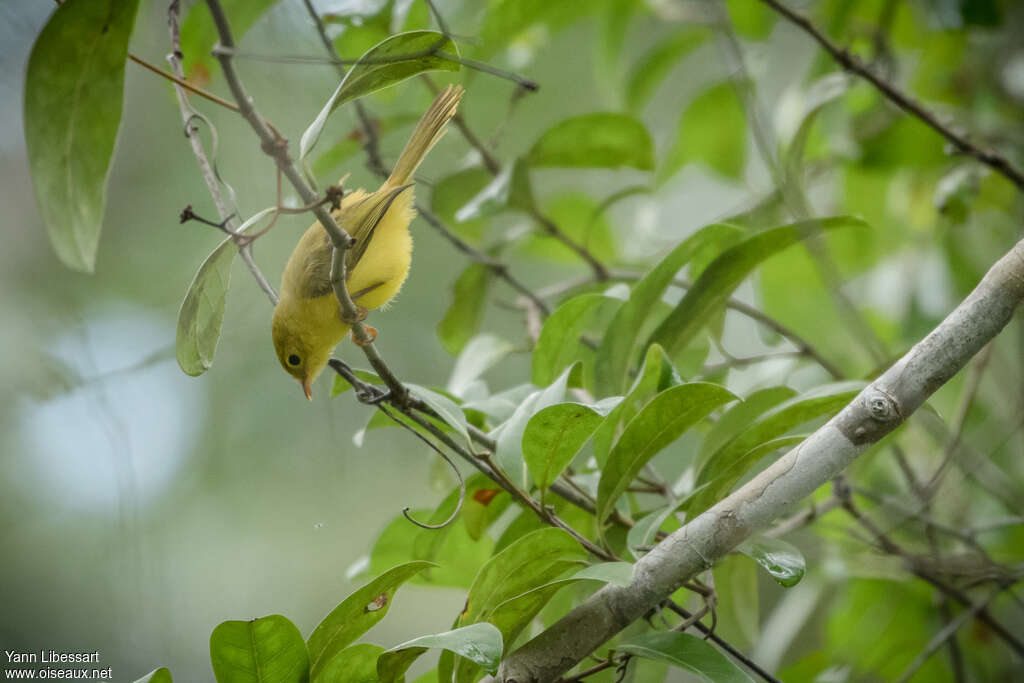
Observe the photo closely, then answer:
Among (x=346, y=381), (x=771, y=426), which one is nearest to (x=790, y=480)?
(x=771, y=426)

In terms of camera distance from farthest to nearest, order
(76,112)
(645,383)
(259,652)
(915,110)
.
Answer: (915,110) → (645,383) → (259,652) → (76,112)

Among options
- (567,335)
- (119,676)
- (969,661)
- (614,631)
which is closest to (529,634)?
(614,631)

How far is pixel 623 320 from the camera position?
121 cm

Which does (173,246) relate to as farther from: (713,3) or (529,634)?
(713,3)

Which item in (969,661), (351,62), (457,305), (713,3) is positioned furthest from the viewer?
(713,3)

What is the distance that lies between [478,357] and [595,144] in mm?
477

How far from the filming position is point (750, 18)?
2006 millimetres

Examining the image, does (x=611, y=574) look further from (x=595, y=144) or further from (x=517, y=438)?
(x=595, y=144)

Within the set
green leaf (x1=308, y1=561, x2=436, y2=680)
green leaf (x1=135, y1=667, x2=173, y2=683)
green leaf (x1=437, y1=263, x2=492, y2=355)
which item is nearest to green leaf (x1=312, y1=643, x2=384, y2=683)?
green leaf (x1=308, y1=561, x2=436, y2=680)

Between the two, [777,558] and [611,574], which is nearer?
[611,574]

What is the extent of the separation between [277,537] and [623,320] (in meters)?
1.00

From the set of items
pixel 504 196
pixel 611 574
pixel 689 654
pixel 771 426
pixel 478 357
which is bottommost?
pixel 689 654

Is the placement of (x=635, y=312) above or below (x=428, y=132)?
below

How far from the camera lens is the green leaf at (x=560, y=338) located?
46.7 inches
